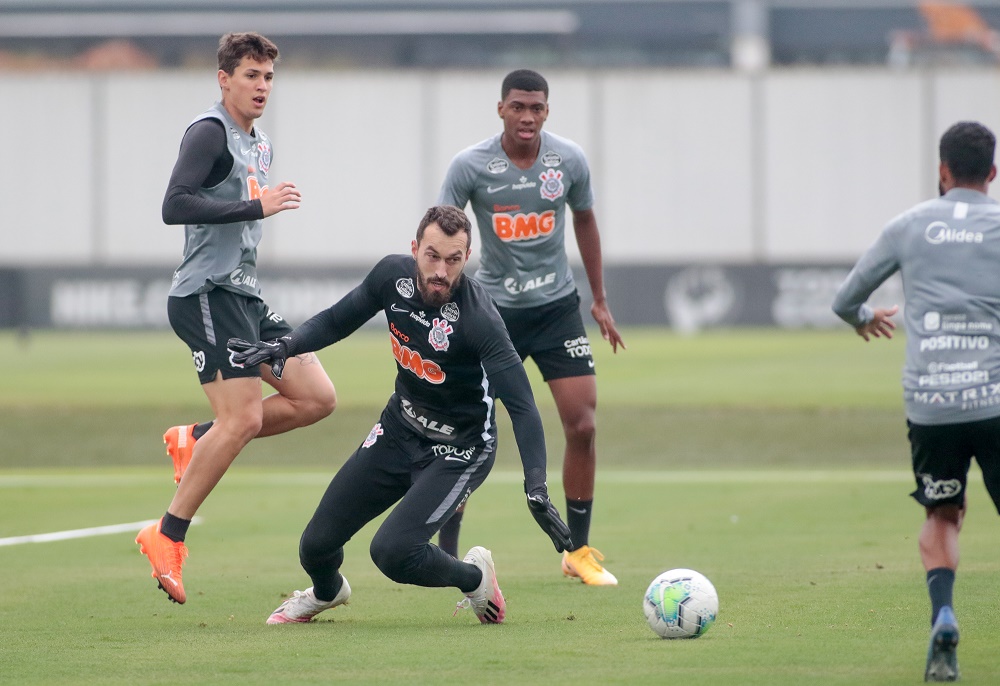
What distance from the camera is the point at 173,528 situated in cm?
729

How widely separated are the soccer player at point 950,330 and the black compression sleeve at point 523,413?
1.53 metres

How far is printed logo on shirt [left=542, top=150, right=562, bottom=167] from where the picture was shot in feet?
27.9

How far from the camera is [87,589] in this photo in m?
8.02

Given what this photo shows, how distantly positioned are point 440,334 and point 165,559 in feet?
5.70

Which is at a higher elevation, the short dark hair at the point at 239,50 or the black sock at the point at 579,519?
the short dark hair at the point at 239,50

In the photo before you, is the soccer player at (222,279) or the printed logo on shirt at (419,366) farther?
the soccer player at (222,279)

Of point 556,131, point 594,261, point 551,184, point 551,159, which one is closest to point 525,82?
point 551,159

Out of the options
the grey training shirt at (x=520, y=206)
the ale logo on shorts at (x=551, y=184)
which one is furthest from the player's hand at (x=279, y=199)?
the ale logo on shorts at (x=551, y=184)

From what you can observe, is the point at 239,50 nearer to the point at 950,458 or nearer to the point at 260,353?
the point at 260,353

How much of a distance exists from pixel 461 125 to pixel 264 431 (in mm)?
37835

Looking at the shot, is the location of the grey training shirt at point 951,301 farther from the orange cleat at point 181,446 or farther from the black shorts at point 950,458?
the orange cleat at point 181,446

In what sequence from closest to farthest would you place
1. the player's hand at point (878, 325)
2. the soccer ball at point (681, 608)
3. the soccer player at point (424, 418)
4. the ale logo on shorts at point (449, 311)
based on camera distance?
1. the player's hand at point (878, 325)
2. the soccer ball at point (681, 608)
3. the soccer player at point (424, 418)
4. the ale logo on shorts at point (449, 311)

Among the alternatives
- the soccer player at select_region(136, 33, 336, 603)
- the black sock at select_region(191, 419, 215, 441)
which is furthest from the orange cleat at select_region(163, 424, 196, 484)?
the soccer player at select_region(136, 33, 336, 603)

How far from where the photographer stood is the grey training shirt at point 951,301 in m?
5.51
